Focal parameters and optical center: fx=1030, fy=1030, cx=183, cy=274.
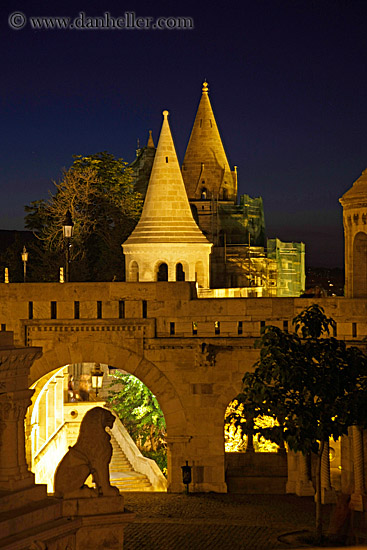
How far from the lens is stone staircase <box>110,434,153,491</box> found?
25219mm

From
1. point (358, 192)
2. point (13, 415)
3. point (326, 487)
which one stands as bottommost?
point (326, 487)

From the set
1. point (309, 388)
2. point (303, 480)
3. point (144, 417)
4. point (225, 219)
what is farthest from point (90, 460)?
point (225, 219)

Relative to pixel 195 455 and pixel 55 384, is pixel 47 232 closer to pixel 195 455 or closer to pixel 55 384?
pixel 55 384

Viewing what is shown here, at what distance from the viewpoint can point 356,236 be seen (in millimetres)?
23516

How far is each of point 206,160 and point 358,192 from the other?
3298cm

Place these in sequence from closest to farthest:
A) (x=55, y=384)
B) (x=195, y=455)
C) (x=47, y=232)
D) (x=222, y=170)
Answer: (x=195, y=455)
(x=55, y=384)
(x=47, y=232)
(x=222, y=170)

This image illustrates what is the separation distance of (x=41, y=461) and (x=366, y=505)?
29.7ft

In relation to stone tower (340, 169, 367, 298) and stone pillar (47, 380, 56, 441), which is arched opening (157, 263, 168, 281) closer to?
stone pillar (47, 380, 56, 441)

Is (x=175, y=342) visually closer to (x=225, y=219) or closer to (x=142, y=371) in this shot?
(x=142, y=371)

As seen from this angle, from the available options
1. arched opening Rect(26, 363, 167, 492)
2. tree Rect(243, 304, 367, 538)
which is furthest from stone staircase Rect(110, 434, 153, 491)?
tree Rect(243, 304, 367, 538)

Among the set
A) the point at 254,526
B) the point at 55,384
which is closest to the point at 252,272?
the point at 55,384

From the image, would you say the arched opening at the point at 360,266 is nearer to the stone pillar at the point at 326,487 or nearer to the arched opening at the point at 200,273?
the stone pillar at the point at 326,487

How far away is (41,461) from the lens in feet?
84.3

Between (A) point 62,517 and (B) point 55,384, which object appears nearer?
(A) point 62,517
